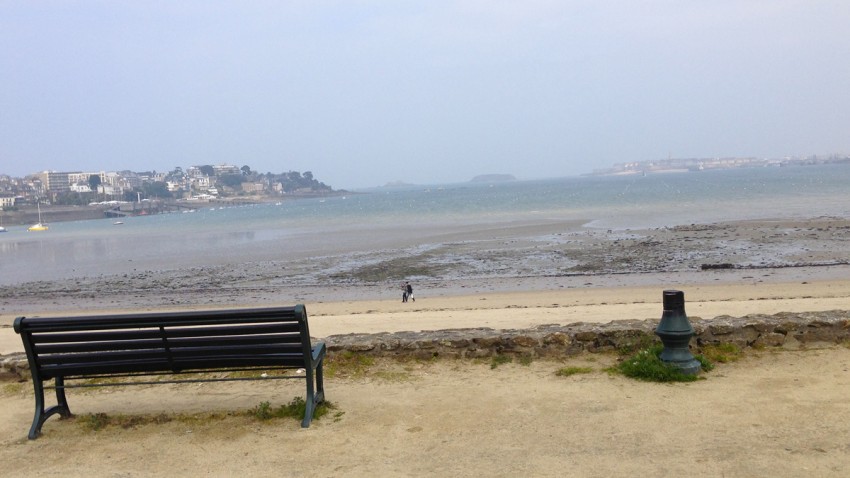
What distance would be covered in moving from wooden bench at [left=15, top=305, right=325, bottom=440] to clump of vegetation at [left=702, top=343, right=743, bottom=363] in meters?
3.83

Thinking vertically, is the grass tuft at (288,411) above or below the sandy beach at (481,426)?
above

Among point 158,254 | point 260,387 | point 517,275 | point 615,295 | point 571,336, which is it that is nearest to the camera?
point 260,387

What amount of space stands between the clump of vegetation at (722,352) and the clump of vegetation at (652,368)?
8.7 inches

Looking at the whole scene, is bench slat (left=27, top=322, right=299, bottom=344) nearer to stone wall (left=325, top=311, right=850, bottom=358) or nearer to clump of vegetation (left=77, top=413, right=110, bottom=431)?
clump of vegetation (left=77, top=413, right=110, bottom=431)

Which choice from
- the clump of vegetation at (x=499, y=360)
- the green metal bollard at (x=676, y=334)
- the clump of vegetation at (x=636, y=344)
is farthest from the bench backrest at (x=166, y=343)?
the clump of vegetation at (x=636, y=344)

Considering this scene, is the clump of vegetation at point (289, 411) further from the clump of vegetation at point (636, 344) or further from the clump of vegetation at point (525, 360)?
the clump of vegetation at point (636, 344)

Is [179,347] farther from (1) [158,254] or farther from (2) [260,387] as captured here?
(1) [158,254]

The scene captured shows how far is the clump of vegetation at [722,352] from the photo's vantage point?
6465 millimetres

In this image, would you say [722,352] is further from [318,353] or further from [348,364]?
[318,353]

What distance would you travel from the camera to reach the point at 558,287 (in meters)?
20.8

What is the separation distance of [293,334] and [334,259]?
90.5 ft

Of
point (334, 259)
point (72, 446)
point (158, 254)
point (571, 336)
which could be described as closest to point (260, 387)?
point (72, 446)

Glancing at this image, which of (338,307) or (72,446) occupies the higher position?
(72,446)

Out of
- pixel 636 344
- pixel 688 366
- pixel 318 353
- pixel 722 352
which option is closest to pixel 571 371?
pixel 636 344
